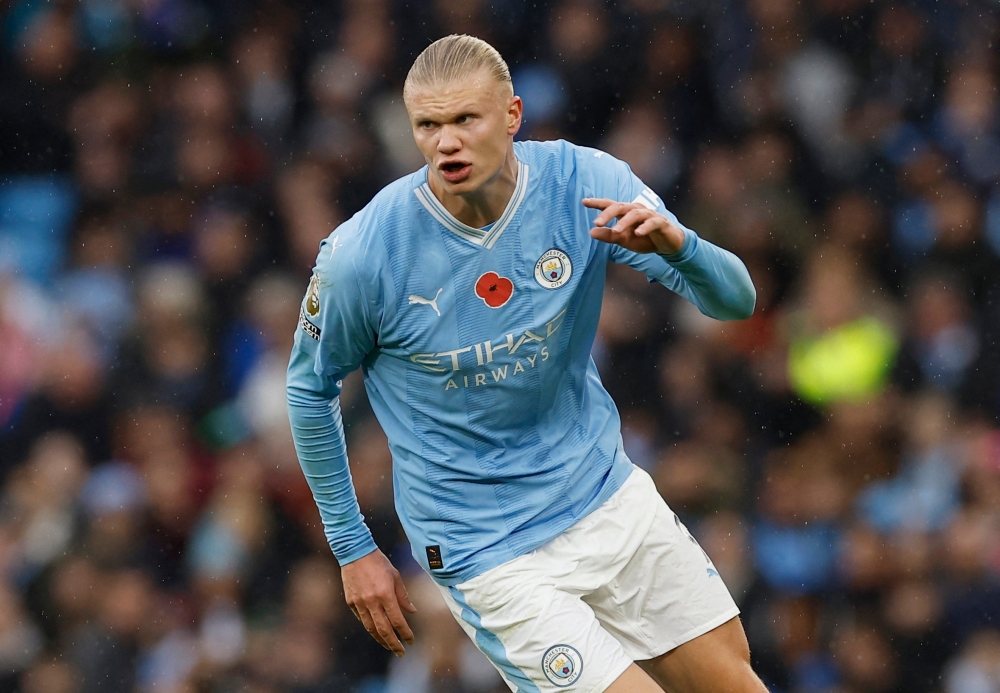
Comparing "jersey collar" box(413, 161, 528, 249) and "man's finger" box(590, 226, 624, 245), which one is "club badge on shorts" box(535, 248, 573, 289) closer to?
"jersey collar" box(413, 161, 528, 249)

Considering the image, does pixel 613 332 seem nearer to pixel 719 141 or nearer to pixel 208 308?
pixel 719 141

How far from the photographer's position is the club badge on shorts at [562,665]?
302cm

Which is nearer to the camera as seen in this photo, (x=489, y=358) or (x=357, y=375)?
(x=489, y=358)

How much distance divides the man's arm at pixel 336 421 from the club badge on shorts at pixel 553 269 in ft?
1.47

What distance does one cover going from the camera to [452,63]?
305cm

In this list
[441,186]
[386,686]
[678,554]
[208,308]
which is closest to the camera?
[441,186]

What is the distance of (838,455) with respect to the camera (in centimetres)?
597

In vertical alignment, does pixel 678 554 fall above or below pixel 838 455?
above

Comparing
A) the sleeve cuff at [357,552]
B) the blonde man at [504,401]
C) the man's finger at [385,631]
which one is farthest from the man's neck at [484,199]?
the man's finger at [385,631]

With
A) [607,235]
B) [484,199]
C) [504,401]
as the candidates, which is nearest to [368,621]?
[504,401]

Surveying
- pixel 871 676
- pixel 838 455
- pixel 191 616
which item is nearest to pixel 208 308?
pixel 191 616

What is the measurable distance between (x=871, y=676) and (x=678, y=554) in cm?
280

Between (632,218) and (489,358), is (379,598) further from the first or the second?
(632,218)

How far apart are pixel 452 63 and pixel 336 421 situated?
0.99 metres
